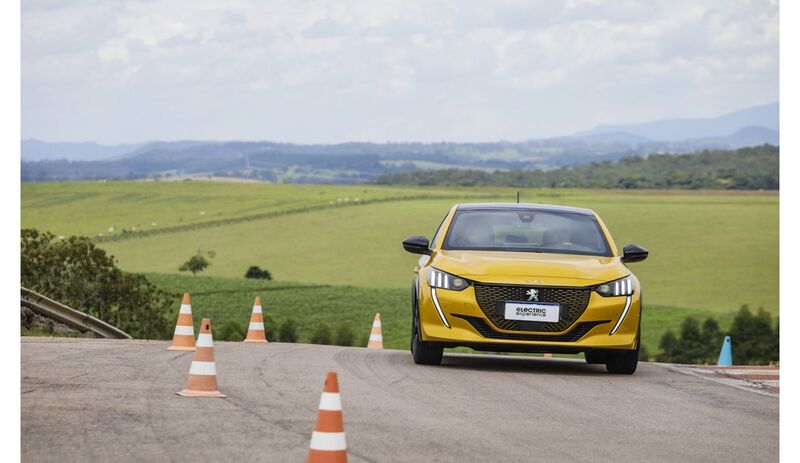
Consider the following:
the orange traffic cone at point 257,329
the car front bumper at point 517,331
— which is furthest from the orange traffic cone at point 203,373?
the orange traffic cone at point 257,329

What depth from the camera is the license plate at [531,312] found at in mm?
13680

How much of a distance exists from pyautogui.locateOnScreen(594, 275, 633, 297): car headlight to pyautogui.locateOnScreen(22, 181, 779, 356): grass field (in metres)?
57.6

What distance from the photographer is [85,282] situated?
51219 mm

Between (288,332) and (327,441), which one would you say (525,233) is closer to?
(327,441)

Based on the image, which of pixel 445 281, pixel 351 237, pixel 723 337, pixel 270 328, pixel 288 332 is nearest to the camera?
pixel 445 281

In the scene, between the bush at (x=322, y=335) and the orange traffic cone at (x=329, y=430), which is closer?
the orange traffic cone at (x=329, y=430)

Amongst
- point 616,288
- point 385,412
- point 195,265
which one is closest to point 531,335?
point 616,288

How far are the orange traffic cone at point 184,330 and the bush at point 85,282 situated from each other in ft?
114

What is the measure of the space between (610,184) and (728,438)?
182m

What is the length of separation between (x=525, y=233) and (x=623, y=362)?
178cm

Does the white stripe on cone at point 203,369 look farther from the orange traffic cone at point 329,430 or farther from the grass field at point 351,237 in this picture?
the grass field at point 351,237

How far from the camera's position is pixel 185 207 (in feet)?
501
